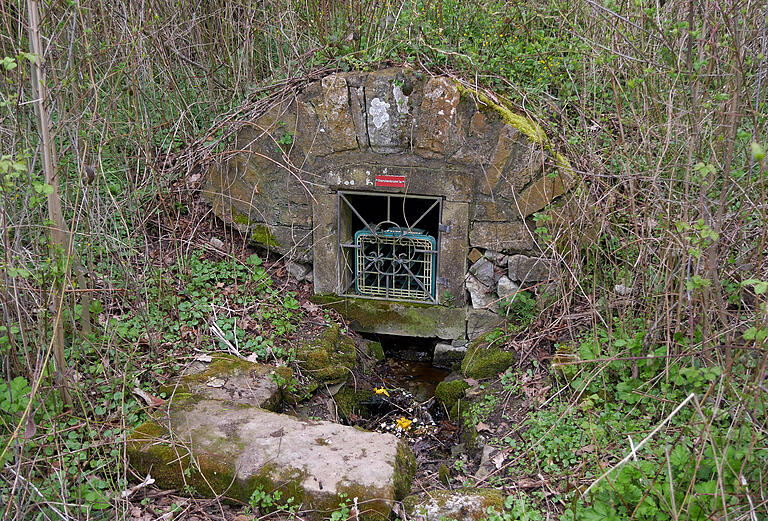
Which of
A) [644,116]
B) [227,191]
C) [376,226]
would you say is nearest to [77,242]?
[227,191]

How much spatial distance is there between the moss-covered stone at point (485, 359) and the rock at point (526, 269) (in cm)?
51

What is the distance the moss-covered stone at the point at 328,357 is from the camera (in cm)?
460

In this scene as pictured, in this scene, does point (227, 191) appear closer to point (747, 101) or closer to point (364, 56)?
point (364, 56)

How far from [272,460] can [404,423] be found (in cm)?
152

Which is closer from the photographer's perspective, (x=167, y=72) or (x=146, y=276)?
(x=146, y=276)

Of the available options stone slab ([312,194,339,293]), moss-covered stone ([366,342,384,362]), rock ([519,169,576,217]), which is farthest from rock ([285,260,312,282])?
rock ([519,169,576,217])

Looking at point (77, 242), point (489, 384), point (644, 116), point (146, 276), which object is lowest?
point (489, 384)

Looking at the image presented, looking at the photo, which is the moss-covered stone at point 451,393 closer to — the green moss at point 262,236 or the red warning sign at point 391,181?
the red warning sign at point 391,181

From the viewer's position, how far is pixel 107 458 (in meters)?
3.24

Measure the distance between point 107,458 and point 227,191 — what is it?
257cm

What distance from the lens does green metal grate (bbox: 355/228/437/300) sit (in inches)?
207

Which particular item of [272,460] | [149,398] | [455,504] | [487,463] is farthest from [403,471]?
[149,398]

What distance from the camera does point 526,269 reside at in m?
4.89

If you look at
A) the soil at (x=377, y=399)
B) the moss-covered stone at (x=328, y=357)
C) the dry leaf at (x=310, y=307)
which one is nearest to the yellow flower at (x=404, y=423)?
the soil at (x=377, y=399)
